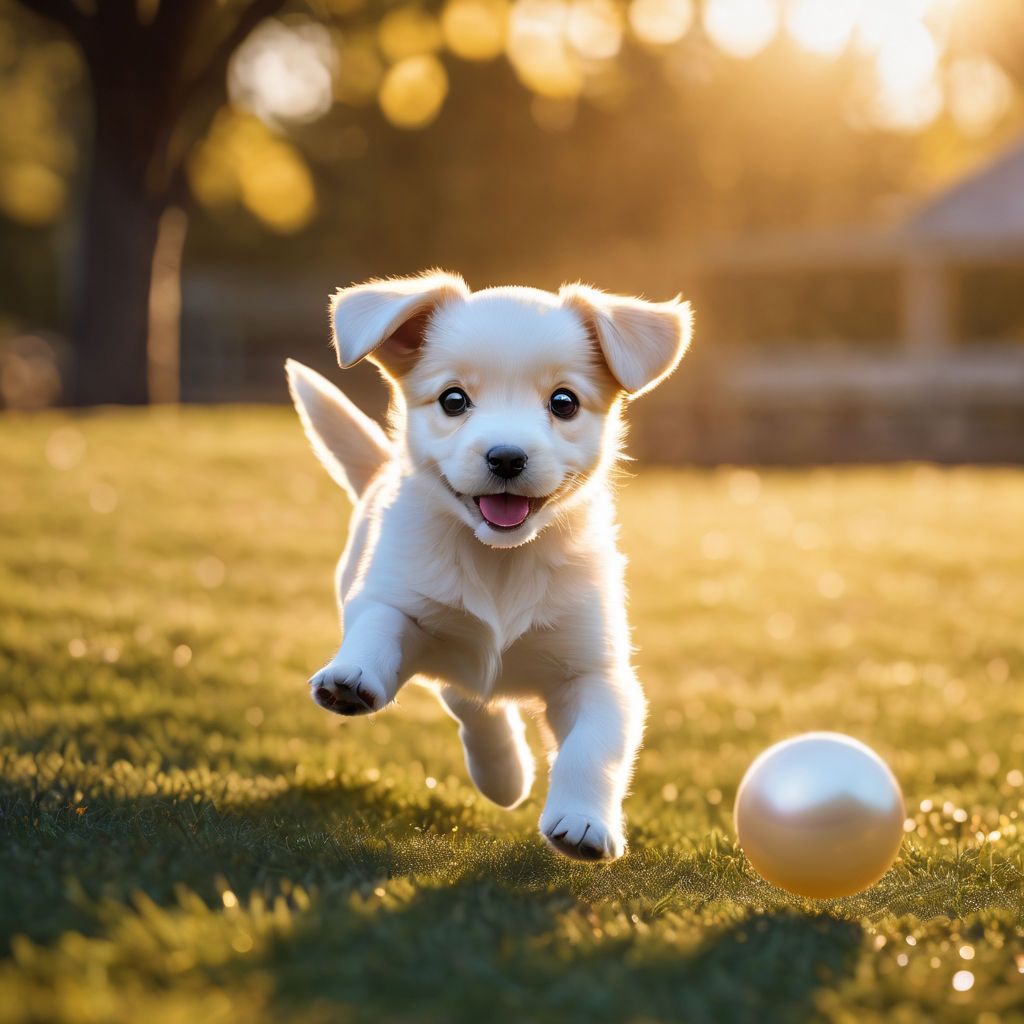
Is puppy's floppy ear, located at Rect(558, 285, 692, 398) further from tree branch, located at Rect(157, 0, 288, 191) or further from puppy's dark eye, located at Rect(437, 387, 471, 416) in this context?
tree branch, located at Rect(157, 0, 288, 191)

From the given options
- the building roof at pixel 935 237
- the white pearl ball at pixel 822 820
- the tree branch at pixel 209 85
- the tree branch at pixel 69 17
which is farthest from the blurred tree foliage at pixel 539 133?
the white pearl ball at pixel 822 820

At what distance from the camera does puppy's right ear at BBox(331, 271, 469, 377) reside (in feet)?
13.4

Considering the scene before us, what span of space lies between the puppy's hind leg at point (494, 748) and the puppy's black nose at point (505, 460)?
40.6 inches

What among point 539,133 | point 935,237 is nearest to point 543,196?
point 539,133

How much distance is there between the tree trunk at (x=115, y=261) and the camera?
18312 mm

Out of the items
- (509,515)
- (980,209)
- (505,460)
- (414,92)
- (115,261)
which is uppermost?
(414,92)

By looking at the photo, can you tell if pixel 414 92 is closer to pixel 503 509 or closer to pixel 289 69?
pixel 289 69

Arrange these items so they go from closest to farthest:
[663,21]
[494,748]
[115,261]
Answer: [494,748] < [115,261] < [663,21]

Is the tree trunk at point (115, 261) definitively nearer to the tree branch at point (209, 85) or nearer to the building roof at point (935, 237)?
the tree branch at point (209, 85)

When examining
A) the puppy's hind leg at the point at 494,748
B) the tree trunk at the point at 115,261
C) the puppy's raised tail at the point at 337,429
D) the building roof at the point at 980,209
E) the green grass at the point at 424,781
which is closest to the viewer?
the green grass at the point at 424,781

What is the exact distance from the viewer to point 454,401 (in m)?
4.06

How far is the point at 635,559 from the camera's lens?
11.7 metres

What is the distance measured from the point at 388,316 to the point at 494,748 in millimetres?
1468

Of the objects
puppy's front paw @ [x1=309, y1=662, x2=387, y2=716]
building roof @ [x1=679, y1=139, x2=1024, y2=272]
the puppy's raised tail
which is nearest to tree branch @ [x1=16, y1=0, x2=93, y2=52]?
building roof @ [x1=679, y1=139, x2=1024, y2=272]
